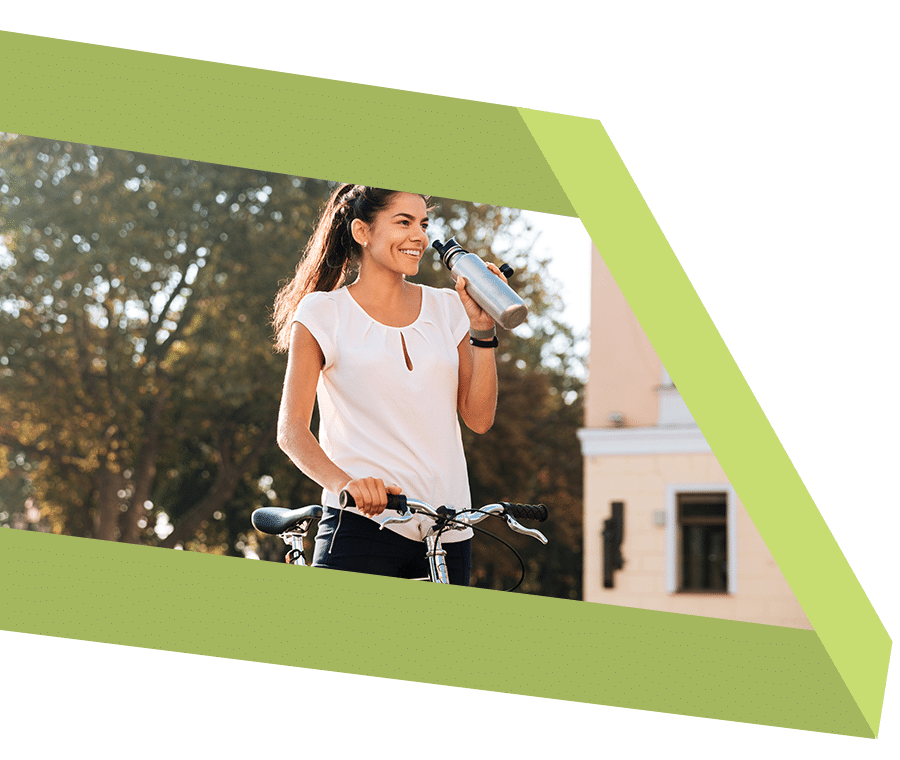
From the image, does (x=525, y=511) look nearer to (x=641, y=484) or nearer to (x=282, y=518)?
(x=282, y=518)

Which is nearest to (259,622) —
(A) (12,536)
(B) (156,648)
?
(B) (156,648)

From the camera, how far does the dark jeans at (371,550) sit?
3.21 metres

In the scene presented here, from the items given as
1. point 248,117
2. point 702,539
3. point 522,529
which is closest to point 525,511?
point 522,529

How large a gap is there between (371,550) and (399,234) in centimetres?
90

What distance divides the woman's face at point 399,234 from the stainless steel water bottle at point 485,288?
0.07 metres

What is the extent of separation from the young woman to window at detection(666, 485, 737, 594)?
8405 millimetres

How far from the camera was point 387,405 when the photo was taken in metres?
3.26

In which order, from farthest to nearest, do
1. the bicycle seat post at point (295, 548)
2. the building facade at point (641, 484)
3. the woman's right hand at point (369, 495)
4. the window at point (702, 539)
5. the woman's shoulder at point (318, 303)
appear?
the building facade at point (641, 484)
the window at point (702, 539)
the bicycle seat post at point (295, 548)
the woman's shoulder at point (318, 303)
the woman's right hand at point (369, 495)

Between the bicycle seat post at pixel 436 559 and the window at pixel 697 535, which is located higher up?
the window at pixel 697 535

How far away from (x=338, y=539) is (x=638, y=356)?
951 centimetres

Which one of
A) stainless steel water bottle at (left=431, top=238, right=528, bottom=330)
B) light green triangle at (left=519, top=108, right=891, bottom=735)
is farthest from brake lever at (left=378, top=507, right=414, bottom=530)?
light green triangle at (left=519, top=108, right=891, bottom=735)

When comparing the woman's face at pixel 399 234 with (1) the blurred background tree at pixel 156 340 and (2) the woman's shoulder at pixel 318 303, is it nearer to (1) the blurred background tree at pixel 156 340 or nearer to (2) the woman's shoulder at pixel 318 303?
(2) the woman's shoulder at pixel 318 303

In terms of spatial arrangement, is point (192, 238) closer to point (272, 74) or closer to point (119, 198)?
point (119, 198)

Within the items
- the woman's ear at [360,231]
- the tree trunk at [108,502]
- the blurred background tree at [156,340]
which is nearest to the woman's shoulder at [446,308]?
Answer: the woman's ear at [360,231]
